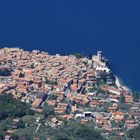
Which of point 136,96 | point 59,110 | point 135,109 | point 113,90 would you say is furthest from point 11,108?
point 136,96

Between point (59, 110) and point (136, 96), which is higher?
point (136, 96)

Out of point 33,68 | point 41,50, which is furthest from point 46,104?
point 41,50

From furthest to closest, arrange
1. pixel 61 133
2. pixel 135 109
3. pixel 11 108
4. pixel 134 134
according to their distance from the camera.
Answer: pixel 135 109 < pixel 11 108 < pixel 134 134 < pixel 61 133

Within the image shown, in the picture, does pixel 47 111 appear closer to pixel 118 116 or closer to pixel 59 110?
pixel 59 110

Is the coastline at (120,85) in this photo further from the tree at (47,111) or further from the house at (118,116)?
the tree at (47,111)

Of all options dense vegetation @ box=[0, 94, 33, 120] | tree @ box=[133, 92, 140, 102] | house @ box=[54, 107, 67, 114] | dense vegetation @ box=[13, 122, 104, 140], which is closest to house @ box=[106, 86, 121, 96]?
tree @ box=[133, 92, 140, 102]

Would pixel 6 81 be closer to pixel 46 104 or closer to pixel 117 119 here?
pixel 46 104

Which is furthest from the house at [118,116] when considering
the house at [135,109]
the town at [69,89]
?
the house at [135,109]
